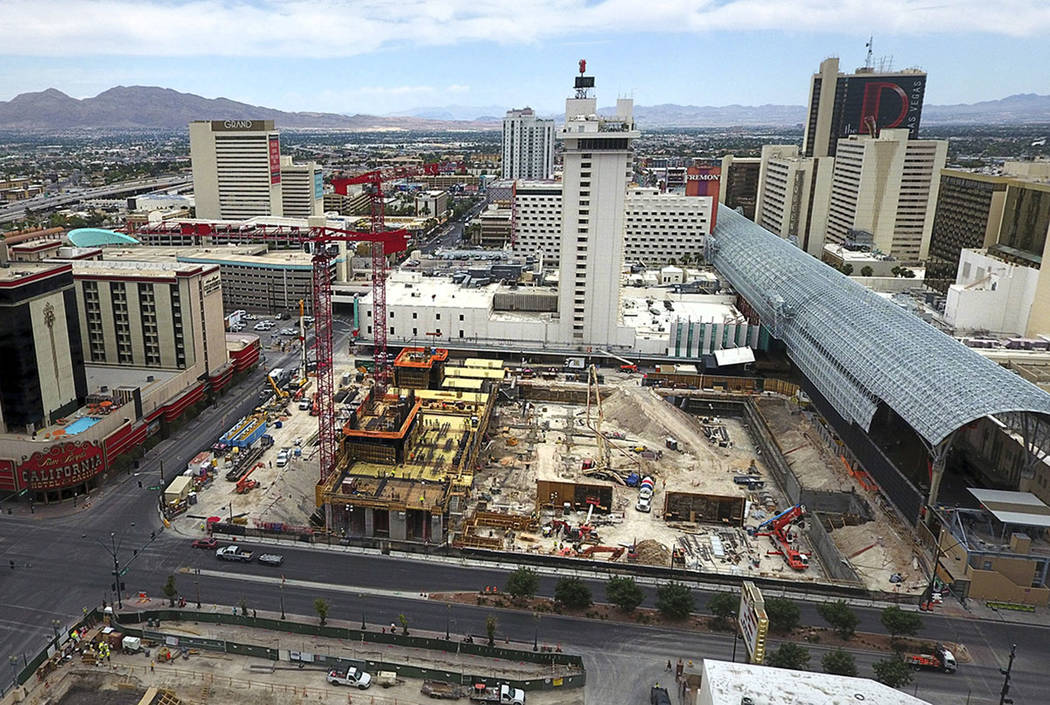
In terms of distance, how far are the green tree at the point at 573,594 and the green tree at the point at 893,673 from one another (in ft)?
60.4

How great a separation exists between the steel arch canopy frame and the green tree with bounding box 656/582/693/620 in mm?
23766

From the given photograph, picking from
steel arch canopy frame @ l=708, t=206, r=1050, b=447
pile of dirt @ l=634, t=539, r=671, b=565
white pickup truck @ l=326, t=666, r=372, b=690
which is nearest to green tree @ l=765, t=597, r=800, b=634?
pile of dirt @ l=634, t=539, r=671, b=565

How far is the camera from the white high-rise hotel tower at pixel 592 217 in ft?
306

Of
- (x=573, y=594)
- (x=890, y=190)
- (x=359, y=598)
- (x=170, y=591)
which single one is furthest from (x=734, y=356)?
(x=890, y=190)

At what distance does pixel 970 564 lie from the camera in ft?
174

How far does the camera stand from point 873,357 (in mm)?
69125

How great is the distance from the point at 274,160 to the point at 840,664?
166308 mm

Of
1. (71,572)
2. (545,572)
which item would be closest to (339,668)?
(545,572)

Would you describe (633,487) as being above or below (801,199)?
below

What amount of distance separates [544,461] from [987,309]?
232ft

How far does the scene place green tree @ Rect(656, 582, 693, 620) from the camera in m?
49.0

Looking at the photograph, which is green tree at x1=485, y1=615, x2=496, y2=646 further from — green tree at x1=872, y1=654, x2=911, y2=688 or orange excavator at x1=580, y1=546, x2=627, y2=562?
green tree at x1=872, y1=654, x2=911, y2=688

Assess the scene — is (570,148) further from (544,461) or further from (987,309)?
(987,309)

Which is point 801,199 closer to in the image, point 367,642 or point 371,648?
point 367,642
